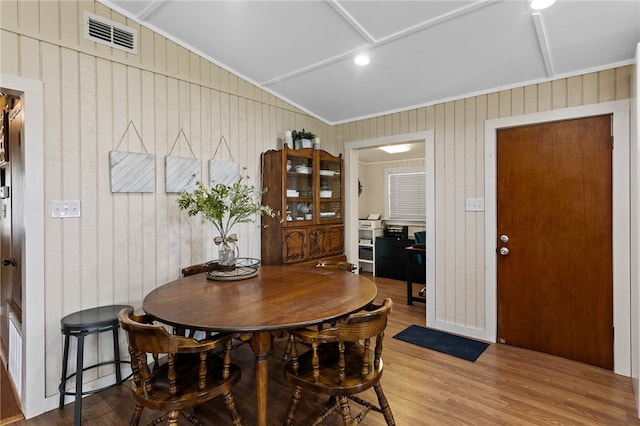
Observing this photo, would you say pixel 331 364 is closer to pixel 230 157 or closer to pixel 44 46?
pixel 230 157

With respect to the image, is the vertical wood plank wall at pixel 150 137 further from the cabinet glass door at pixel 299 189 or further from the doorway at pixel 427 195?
the cabinet glass door at pixel 299 189

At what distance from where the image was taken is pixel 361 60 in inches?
109

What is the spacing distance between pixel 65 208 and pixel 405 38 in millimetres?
2716

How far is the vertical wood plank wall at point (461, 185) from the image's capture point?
9.96ft

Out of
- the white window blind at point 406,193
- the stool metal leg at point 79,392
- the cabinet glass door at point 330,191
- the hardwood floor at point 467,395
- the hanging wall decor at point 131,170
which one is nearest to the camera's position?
the stool metal leg at point 79,392

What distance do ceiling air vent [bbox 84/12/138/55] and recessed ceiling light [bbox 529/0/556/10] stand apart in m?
2.74

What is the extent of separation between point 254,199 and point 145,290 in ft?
4.33

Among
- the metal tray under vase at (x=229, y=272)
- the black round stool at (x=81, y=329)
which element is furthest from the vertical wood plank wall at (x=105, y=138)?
the metal tray under vase at (x=229, y=272)

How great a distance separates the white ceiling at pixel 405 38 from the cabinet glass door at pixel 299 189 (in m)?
0.83

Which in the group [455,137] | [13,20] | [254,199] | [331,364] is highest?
[13,20]

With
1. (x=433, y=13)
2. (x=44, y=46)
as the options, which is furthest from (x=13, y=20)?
(x=433, y=13)

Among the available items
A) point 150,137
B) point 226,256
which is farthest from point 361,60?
point 226,256

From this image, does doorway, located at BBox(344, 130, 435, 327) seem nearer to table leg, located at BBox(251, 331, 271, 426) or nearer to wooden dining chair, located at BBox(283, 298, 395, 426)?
wooden dining chair, located at BBox(283, 298, 395, 426)

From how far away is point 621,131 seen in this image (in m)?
2.48
